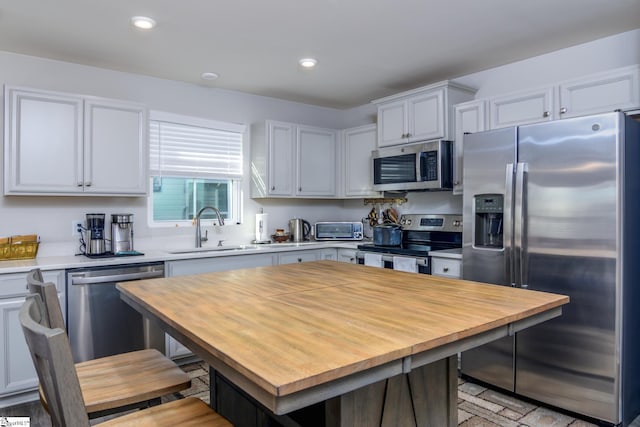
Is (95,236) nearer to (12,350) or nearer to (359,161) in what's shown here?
(12,350)

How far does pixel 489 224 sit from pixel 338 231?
6.37ft

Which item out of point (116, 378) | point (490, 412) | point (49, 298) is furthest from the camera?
point (490, 412)

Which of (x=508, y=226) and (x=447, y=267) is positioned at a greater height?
(x=508, y=226)

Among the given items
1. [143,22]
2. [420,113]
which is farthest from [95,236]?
[420,113]

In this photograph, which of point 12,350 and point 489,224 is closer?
point 12,350

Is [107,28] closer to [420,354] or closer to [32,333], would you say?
[32,333]

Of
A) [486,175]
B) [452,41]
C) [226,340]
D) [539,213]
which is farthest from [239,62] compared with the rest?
[226,340]

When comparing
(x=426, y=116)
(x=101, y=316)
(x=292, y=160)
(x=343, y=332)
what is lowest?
(x=101, y=316)

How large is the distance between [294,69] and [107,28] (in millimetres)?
1461

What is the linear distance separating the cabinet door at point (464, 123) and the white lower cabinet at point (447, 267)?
0.68 meters

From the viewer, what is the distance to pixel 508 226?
8.89ft

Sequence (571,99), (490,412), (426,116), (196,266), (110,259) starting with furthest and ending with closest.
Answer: (426,116)
(196,266)
(110,259)
(571,99)
(490,412)

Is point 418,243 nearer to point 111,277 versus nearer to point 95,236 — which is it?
point 111,277

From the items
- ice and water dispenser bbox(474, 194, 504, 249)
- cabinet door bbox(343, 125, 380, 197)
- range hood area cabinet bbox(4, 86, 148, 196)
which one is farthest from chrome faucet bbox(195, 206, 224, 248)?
ice and water dispenser bbox(474, 194, 504, 249)
